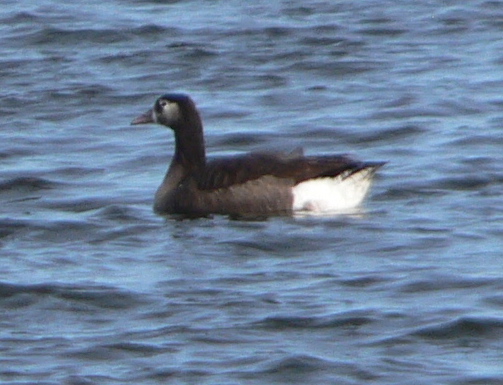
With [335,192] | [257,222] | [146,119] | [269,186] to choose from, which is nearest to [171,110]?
[146,119]

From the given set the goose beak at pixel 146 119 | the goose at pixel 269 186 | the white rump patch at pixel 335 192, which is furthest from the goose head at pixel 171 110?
the white rump patch at pixel 335 192

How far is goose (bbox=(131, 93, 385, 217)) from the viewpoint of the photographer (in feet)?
44.2

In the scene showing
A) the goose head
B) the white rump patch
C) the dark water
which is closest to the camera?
the dark water

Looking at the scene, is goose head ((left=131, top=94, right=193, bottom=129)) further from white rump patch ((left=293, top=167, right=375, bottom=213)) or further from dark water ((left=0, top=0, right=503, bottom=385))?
white rump patch ((left=293, top=167, right=375, bottom=213))

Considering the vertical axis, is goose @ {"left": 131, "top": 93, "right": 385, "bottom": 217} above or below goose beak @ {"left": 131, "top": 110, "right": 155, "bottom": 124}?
below

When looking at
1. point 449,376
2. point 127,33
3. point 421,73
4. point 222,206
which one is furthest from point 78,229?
point 127,33

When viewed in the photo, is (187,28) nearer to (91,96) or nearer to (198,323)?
(91,96)

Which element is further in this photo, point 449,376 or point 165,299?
point 165,299

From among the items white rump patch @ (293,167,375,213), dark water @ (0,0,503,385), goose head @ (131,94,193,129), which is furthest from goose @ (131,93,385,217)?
goose head @ (131,94,193,129)

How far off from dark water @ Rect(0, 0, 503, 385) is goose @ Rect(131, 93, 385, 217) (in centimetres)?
24

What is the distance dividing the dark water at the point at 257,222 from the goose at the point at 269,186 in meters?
0.24

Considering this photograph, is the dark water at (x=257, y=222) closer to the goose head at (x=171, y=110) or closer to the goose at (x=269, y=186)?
the goose at (x=269, y=186)

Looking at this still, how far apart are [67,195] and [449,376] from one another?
5697 millimetres

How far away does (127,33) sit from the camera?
833 inches
